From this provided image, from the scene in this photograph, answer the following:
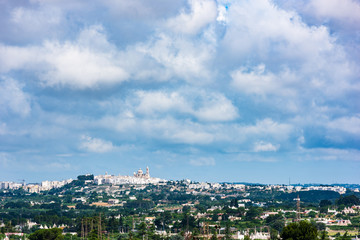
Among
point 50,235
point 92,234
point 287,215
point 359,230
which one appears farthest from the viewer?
point 287,215

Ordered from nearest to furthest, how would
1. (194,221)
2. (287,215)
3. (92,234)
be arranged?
(92,234) → (194,221) → (287,215)

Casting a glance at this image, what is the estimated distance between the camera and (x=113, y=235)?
11081 centimetres

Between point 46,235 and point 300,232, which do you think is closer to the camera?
point 300,232

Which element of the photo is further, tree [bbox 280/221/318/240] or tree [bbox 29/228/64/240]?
tree [bbox 29/228/64/240]

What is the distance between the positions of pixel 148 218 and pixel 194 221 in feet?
100

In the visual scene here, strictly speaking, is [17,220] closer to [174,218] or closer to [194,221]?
[174,218]

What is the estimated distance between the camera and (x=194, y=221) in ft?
396

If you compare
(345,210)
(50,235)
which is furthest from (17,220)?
(345,210)

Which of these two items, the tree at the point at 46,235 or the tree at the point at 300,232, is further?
the tree at the point at 46,235

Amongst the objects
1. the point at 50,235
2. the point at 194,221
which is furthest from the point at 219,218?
the point at 50,235

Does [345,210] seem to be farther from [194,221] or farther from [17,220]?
[17,220]

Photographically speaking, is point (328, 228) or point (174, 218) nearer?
point (328, 228)

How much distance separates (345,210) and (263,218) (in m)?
30.6

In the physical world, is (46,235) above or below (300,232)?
below
